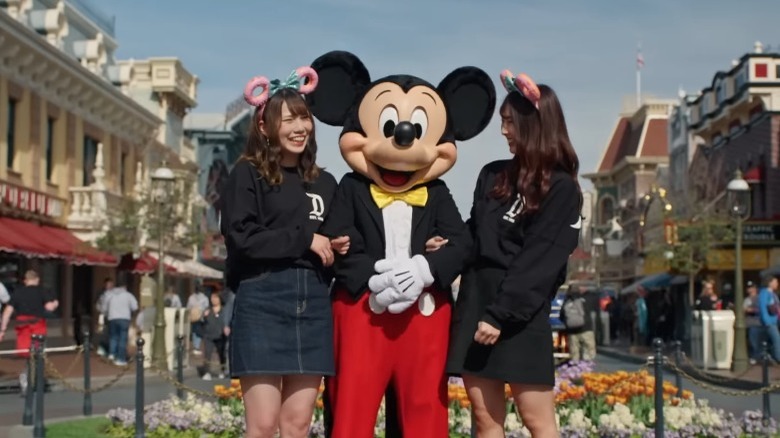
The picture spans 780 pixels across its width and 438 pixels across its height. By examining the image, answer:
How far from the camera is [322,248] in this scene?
232 inches

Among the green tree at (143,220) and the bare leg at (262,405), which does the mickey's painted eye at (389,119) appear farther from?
the green tree at (143,220)

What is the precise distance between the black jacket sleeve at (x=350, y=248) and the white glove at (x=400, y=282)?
8 centimetres

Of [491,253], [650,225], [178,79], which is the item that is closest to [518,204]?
[491,253]

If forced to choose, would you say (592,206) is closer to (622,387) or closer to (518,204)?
(622,387)

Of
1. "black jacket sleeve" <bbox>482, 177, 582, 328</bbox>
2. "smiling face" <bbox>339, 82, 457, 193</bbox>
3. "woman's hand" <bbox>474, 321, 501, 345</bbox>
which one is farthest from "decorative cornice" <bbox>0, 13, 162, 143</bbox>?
"woman's hand" <bbox>474, 321, 501, 345</bbox>

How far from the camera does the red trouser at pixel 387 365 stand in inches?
237

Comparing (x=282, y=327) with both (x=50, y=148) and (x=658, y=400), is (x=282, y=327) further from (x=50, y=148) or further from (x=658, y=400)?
(x=50, y=148)

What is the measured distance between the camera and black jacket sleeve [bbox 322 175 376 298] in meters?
6.02

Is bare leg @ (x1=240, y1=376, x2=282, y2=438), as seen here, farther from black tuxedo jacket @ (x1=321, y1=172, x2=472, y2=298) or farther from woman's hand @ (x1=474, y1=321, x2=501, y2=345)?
woman's hand @ (x1=474, y1=321, x2=501, y2=345)

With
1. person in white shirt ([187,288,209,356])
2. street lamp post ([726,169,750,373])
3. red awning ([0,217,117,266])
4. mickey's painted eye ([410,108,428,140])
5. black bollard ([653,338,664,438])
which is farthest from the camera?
person in white shirt ([187,288,209,356])

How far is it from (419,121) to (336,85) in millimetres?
565

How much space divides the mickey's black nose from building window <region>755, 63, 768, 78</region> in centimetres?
3727

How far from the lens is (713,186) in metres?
47.1

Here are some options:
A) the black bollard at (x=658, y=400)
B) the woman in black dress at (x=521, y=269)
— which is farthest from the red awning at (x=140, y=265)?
the woman in black dress at (x=521, y=269)
